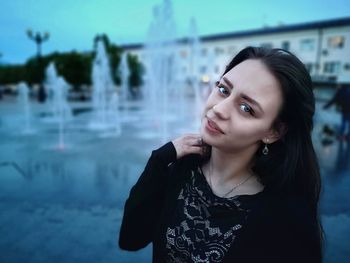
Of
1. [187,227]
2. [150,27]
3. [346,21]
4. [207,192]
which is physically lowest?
[187,227]

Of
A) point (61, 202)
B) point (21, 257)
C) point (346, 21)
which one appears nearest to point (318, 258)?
point (21, 257)

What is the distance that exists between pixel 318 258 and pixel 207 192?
1.64 feet

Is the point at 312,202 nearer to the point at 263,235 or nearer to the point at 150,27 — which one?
the point at 263,235

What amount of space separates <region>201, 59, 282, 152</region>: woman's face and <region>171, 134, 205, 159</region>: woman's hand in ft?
0.84

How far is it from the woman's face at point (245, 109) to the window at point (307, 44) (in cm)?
4051

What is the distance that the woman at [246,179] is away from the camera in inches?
44.0

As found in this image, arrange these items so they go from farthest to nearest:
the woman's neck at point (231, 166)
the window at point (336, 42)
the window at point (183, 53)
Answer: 1. the window at point (183, 53)
2. the window at point (336, 42)
3. the woman's neck at point (231, 166)

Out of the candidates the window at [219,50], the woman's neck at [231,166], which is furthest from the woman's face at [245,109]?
the window at [219,50]

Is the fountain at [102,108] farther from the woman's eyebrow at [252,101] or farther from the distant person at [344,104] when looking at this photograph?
the woman's eyebrow at [252,101]

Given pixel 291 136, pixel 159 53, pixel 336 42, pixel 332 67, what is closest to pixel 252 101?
pixel 291 136

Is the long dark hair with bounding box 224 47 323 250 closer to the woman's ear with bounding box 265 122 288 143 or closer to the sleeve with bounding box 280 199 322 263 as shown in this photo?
the woman's ear with bounding box 265 122 288 143

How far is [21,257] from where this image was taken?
116 inches

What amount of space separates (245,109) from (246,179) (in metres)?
0.39

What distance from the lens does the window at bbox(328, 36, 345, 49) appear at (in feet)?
111
